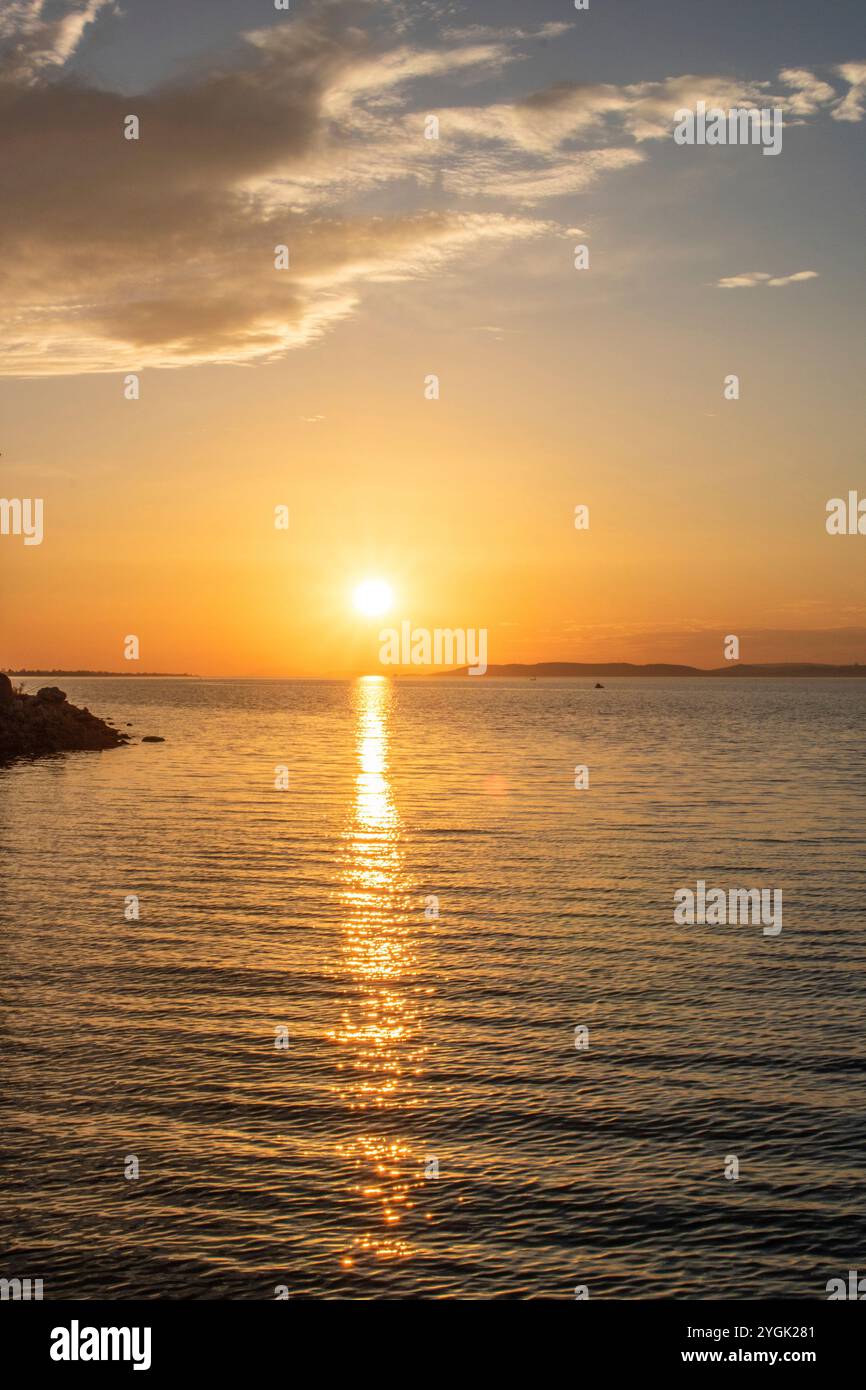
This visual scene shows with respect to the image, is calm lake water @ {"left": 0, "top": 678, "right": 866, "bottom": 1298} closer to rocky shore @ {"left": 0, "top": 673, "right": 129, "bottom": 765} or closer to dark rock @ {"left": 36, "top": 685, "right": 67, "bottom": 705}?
rocky shore @ {"left": 0, "top": 673, "right": 129, "bottom": 765}

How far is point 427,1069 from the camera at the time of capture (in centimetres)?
2211

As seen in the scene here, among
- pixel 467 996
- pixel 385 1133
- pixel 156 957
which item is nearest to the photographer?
pixel 385 1133

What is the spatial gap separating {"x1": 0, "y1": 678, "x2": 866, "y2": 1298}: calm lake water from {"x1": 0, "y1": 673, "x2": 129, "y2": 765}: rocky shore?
51914mm

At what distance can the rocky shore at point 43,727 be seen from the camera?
99.9 m

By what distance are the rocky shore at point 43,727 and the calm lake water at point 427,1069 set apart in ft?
170

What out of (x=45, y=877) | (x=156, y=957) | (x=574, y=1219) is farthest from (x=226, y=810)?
(x=574, y=1219)

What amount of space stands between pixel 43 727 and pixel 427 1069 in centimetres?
9030

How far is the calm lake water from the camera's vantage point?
51.2 feet

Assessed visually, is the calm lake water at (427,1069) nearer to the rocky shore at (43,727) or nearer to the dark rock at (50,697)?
the rocky shore at (43,727)

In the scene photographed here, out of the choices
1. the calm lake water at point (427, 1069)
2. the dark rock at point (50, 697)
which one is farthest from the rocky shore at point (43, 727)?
the calm lake water at point (427, 1069)

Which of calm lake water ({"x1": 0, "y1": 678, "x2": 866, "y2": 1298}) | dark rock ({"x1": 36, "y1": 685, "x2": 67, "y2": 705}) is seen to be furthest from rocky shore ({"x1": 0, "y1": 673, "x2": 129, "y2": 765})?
calm lake water ({"x1": 0, "y1": 678, "x2": 866, "y2": 1298})

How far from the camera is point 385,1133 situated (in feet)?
62.7
